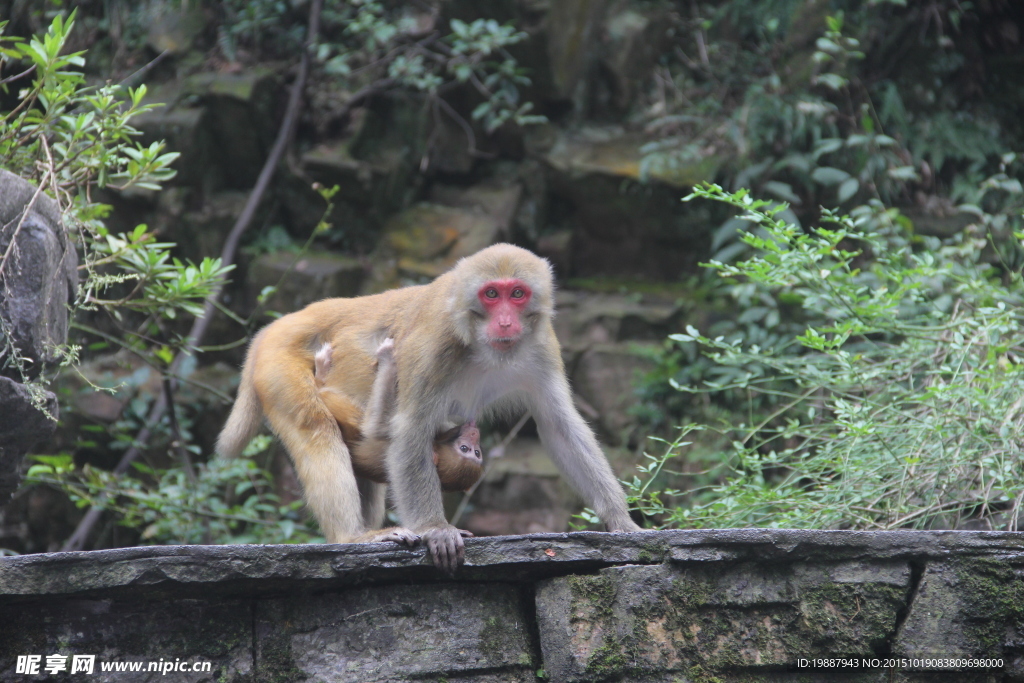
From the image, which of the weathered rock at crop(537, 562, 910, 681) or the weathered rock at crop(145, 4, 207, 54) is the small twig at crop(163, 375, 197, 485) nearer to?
the weathered rock at crop(537, 562, 910, 681)

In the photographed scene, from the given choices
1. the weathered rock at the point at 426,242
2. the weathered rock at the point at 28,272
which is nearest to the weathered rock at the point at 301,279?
the weathered rock at the point at 426,242

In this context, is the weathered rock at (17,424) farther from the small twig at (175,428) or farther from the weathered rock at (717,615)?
the small twig at (175,428)

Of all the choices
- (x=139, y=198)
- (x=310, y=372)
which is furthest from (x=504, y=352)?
(x=139, y=198)

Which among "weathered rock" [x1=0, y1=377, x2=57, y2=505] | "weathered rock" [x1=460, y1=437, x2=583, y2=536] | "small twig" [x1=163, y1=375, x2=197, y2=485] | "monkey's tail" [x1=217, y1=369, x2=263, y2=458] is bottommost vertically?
"weathered rock" [x1=460, y1=437, x2=583, y2=536]

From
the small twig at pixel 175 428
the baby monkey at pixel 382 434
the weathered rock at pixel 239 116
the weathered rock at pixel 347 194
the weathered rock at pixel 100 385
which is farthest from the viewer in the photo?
the weathered rock at pixel 347 194

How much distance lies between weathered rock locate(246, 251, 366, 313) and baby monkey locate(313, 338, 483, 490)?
112 inches

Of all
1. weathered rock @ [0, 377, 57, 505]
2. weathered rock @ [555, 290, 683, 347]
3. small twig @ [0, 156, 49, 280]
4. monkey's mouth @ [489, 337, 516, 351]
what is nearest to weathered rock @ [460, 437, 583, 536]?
weathered rock @ [555, 290, 683, 347]

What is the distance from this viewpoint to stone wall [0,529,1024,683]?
269cm

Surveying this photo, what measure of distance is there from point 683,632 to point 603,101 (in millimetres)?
5963

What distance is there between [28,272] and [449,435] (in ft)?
5.39

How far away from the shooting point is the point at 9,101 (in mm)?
7078

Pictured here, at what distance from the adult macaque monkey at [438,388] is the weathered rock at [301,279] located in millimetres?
2776

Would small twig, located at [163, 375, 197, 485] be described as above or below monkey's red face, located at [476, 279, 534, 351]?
below

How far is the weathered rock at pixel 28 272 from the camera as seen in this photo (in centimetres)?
272
